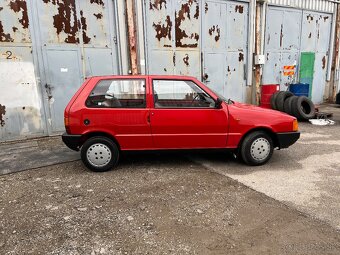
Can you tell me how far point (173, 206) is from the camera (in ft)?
11.7

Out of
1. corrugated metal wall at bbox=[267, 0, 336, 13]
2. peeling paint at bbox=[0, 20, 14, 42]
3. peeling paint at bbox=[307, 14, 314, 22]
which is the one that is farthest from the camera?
peeling paint at bbox=[307, 14, 314, 22]

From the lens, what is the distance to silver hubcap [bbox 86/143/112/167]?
4613mm

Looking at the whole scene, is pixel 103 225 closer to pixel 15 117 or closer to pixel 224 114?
pixel 224 114

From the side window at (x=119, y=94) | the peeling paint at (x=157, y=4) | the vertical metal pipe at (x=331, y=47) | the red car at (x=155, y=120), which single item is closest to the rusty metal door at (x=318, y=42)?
the vertical metal pipe at (x=331, y=47)

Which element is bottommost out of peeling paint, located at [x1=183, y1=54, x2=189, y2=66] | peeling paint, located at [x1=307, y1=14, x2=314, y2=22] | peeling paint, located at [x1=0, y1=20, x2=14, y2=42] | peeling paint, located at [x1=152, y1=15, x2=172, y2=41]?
peeling paint, located at [x1=183, y1=54, x2=189, y2=66]

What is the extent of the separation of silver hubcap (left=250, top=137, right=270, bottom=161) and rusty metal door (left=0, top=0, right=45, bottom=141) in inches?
217

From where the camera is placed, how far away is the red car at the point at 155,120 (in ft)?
14.9

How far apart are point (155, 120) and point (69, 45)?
4.21 metres

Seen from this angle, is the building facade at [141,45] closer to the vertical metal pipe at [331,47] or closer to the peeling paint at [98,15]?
the peeling paint at [98,15]

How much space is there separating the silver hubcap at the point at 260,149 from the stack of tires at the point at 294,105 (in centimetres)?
458

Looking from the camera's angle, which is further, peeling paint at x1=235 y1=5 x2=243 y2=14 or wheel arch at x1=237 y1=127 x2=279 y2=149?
peeling paint at x1=235 y1=5 x2=243 y2=14

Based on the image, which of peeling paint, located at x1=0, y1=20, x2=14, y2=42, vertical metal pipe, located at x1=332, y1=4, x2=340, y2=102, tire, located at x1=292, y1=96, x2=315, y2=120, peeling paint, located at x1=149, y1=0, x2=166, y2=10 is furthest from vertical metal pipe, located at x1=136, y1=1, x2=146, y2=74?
vertical metal pipe, located at x1=332, y1=4, x2=340, y2=102

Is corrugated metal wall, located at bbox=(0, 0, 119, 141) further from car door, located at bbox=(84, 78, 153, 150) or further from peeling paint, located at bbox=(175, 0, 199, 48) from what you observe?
car door, located at bbox=(84, 78, 153, 150)

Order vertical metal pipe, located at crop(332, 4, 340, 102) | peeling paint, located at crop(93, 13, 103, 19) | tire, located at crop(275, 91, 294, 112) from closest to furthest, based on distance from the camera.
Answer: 1. peeling paint, located at crop(93, 13, 103, 19)
2. tire, located at crop(275, 91, 294, 112)
3. vertical metal pipe, located at crop(332, 4, 340, 102)
